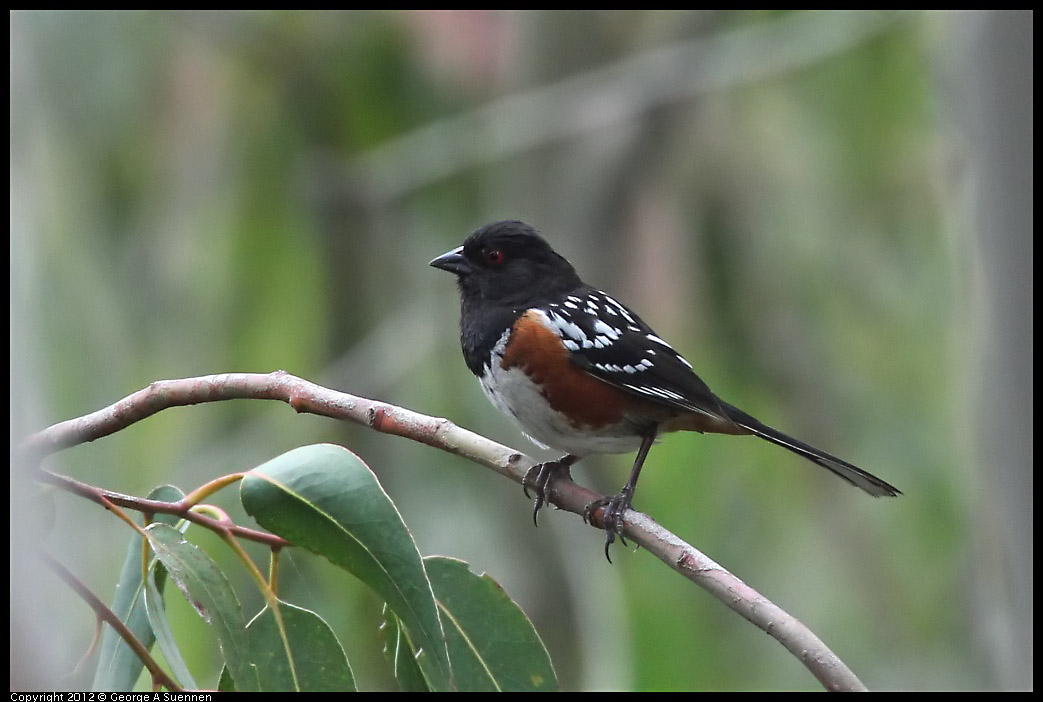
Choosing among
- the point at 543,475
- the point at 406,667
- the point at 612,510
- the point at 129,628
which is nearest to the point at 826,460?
the point at 612,510

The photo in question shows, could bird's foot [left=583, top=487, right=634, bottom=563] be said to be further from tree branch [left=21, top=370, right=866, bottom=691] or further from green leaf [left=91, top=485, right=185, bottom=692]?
green leaf [left=91, top=485, right=185, bottom=692]

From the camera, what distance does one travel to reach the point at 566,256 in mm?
4555

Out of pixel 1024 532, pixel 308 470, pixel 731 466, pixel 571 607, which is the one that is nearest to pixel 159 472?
pixel 571 607

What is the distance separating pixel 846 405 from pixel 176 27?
3800 mm

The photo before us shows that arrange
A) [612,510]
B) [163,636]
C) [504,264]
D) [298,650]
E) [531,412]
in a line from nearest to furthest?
1. [163,636]
2. [298,650]
3. [612,510]
4. [531,412]
5. [504,264]

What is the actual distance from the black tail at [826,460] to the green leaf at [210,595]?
1306mm

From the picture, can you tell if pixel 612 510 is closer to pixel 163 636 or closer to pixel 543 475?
pixel 543 475

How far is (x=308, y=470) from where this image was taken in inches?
67.6

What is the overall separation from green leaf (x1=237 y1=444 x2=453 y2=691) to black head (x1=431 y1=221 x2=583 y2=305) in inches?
48.8

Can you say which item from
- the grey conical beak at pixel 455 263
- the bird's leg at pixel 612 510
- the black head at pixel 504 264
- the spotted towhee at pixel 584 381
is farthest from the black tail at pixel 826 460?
the grey conical beak at pixel 455 263

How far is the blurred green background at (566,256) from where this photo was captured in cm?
466

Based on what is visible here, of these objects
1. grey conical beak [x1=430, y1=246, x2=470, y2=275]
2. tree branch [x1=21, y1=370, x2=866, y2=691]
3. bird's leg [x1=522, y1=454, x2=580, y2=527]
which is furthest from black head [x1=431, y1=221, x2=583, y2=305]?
tree branch [x1=21, y1=370, x2=866, y2=691]

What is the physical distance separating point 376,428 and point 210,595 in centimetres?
37
